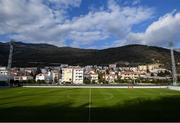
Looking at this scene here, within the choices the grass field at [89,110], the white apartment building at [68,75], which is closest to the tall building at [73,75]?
the white apartment building at [68,75]

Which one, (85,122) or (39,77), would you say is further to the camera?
(39,77)

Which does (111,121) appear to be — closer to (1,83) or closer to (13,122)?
(13,122)

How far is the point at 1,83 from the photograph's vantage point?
308ft

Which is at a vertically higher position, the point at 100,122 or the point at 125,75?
the point at 125,75

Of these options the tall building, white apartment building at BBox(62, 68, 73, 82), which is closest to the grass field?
the tall building

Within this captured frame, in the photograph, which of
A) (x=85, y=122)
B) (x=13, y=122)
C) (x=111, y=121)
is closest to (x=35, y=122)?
(x=13, y=122)

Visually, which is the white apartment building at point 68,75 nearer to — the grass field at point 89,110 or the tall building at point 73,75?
the tall building at point 73,75

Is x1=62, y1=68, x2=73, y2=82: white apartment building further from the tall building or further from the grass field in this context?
the grass field

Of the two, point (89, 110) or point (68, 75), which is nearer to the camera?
point (89, 110)

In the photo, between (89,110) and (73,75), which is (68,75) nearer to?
(73,75)

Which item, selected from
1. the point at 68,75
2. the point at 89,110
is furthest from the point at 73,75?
the point at 89,110

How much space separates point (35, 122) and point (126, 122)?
4.06 metres

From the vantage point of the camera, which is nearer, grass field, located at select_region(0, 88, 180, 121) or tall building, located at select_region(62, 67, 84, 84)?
grass field, located at select_region(0, 88, 180, 121)

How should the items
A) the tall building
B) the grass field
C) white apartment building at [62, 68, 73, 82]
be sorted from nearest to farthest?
the grass field < the tall building < white apartment building at [62, 68, 73, 82]
